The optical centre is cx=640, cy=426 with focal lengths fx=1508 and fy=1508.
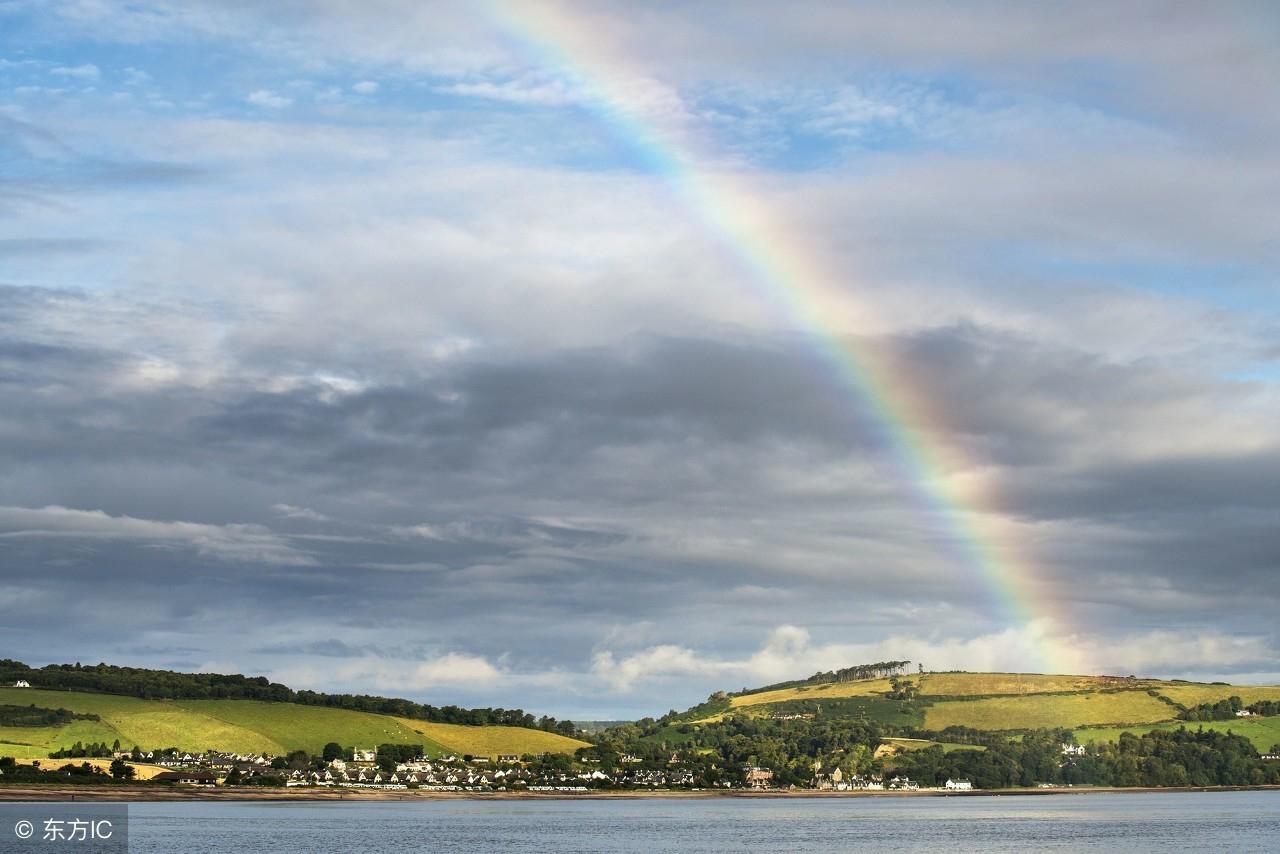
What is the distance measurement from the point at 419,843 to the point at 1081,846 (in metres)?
73.6

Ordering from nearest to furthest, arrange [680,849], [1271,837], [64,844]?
[64,844]
[680,849]
[1271,837]

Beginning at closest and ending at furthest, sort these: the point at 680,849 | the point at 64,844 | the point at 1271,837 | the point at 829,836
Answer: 1. the point at 64,844
2. the point at 680,849
3. the point at 1271,837
4. the point at 829,836

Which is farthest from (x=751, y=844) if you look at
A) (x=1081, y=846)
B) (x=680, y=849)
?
(x=1081, y=846)

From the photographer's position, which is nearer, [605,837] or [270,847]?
[270,847]

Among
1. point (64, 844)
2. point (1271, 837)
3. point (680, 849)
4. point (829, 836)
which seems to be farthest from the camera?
point (829, 836)

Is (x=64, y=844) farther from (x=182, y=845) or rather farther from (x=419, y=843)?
(x=419, y=843)

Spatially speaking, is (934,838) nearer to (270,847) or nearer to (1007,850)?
(1007,850)

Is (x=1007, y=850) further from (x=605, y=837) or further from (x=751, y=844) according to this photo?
(x=605, y=837)

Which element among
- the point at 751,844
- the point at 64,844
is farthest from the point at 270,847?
the point at 751,844

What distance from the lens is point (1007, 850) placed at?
162625 mm

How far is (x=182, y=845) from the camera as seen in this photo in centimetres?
16100

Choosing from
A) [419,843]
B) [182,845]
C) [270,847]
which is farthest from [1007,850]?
[182,845]

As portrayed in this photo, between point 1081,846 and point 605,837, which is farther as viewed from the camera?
point 605,837

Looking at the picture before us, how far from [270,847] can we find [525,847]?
27.5m
